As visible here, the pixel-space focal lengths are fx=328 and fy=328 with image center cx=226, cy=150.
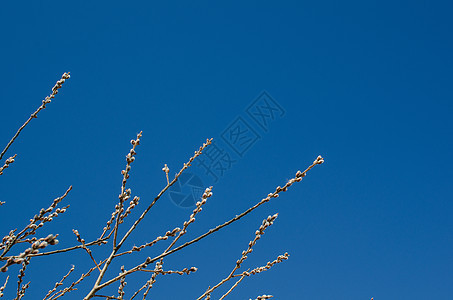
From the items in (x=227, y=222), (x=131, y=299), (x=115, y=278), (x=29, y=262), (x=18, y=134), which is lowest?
(x=227, y=222)

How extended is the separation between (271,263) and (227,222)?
1.27m

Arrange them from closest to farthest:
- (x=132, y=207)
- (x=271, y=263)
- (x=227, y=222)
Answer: (x=227, y=222) → (x=132, y=207) → (x=271, y=263)

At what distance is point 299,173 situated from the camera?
237 centimetres

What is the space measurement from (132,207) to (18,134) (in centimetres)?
115

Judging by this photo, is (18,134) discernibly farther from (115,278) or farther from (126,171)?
(115,278)

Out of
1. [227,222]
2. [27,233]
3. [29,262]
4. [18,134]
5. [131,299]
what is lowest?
[227,222]

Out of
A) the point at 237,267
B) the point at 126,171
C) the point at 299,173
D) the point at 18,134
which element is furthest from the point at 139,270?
the point at 18,134

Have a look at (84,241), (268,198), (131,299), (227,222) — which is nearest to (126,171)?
(84,241)

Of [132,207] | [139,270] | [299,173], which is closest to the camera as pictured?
[139,270]

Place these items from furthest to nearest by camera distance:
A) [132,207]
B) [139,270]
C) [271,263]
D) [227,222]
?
[271,263] < [132,207] < [139,270] < [227,222]

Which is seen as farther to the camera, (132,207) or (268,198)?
(132,207)

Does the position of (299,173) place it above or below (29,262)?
below

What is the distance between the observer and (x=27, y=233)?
103 inches

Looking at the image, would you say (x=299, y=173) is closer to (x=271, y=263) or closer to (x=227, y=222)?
(x=227, y=222)
